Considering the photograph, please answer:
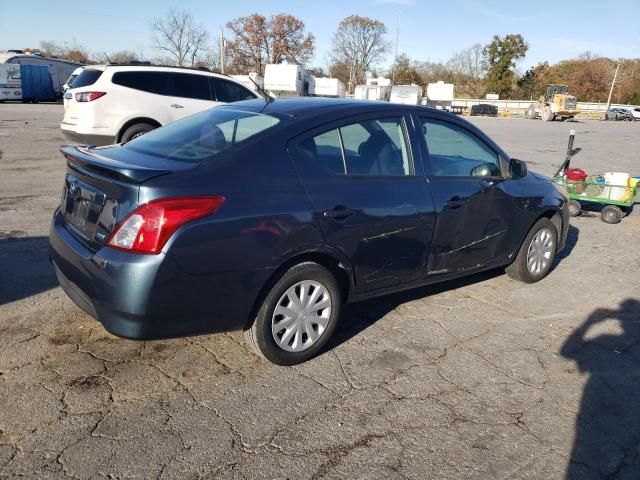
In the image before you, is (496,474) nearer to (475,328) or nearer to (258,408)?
(258,408)

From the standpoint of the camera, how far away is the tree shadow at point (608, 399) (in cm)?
264

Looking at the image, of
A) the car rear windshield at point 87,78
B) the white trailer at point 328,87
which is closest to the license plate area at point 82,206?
the car rear windshield at point 87,78

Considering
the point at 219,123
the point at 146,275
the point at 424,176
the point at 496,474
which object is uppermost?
the point at 219,123

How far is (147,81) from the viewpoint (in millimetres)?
9633

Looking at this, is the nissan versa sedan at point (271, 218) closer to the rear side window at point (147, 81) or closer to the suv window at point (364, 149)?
the suv window at point (364, 149)

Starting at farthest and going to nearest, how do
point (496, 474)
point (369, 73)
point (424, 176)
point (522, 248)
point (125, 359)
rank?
point (369, 73) < point (522, 248) < point (424, 176) < point (125, 359) < point (496, 474)

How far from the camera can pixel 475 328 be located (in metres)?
4.13

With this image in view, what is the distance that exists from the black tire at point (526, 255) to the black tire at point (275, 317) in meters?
2.36

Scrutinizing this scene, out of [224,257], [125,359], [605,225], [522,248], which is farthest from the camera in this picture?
[605,225]

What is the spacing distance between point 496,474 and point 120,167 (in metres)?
2.53

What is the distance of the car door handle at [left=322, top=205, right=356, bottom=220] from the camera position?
3.24 m

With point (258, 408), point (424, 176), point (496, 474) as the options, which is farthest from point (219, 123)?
point (496, 474)

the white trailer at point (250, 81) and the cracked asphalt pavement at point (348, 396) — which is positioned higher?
the white trailer at point (250, 81)

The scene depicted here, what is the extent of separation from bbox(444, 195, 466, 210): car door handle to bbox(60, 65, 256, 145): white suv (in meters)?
6.62
